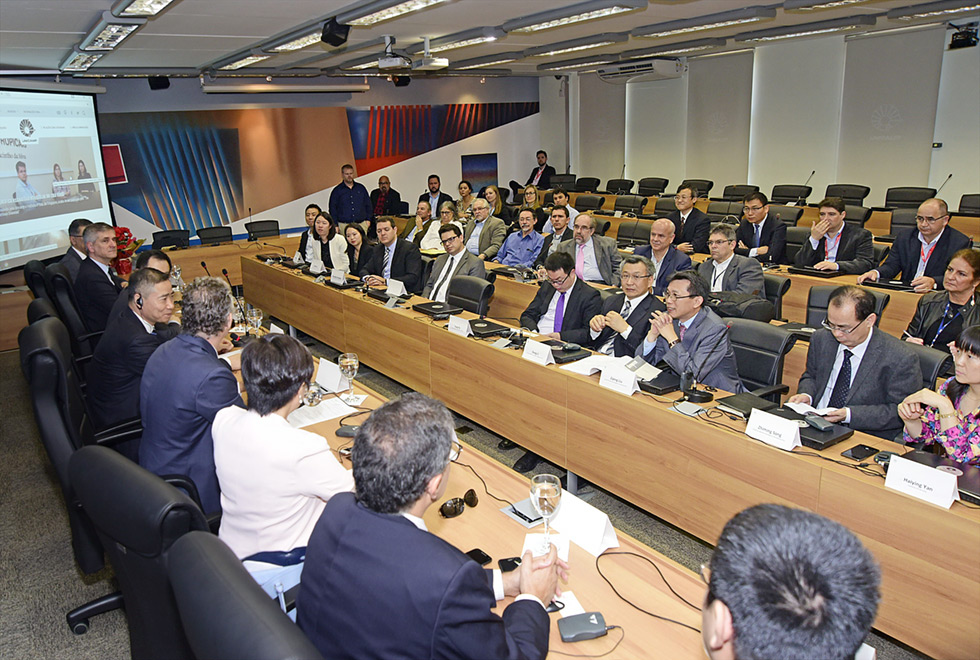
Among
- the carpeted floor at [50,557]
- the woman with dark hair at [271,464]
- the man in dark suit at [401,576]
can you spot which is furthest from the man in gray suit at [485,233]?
the man in dark suit at [401,576]

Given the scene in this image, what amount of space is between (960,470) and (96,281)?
5284 millimetres

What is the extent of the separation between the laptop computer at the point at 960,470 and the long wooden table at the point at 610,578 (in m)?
0.98

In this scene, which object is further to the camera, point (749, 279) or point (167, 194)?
point (167, 194)

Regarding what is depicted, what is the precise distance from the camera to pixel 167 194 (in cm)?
1029

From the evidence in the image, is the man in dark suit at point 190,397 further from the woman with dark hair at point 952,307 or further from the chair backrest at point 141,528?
the woman with dark hair at point 952,307

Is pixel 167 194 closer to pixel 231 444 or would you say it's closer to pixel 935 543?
pixel 231 444

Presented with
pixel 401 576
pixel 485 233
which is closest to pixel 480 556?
pixel 401 576

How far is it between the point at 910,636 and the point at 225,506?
2329 millimetres

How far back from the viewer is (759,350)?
3.50 metres

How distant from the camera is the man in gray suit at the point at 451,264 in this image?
563 cm

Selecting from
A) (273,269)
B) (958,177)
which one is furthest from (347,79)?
(958,177)

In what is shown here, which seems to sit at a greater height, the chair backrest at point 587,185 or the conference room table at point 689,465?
the chair backrest at point 587,185

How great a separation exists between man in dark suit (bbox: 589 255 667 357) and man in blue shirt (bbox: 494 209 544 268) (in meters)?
3.04

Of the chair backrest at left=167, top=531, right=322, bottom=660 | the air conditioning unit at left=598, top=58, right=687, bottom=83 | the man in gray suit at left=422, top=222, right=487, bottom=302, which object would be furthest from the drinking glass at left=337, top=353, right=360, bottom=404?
the air conditioning unit at left=598, top=58, right=687, bottom=83
